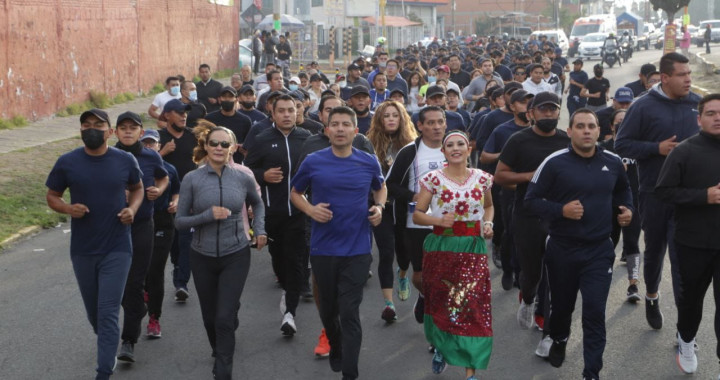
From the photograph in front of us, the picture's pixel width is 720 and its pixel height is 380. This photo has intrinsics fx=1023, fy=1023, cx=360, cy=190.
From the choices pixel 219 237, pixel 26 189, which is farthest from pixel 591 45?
pixel 219 237

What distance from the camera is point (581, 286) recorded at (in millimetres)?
6945

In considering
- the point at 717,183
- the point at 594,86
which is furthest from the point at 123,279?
the point at 594,86

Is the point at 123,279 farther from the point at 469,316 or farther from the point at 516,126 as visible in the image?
the point at 516,126

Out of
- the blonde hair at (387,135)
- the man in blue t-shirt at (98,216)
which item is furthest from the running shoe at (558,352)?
the man in blue t-shirt at (98,216)

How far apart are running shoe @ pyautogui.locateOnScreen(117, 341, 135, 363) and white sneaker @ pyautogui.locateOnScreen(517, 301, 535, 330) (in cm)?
313

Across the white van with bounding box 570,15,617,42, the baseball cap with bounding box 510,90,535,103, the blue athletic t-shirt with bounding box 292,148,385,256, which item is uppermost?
the white van with bounding box 570,15,617,42

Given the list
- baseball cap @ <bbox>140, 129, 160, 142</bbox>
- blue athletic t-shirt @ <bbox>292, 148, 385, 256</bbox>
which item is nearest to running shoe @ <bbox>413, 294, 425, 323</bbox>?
blue athletic t-shirt @ <bbox>292, 148, 385, 256</bbox>

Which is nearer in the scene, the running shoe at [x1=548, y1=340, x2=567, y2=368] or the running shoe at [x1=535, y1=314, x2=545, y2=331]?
the running shoe at [x1=548, y1=340, x2=567, y2=368]

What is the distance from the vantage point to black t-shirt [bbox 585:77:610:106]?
Result: 810 inches

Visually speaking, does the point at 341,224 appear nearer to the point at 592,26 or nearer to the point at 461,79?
the point at 461,79

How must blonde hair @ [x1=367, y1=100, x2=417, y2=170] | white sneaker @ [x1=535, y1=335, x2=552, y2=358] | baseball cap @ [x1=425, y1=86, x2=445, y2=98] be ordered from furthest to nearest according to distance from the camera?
baseball cap @ [x1=425, y1=86, x2=445, y2=98] < blonde hair @ [x1=367, y1=100, x2=417, y2=170] < white sneaker @ [x1=535, y1=335, x2=552, y2=358]

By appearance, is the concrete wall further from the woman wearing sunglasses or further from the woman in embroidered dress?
the woman in embroidered dress

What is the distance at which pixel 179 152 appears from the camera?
388 inches

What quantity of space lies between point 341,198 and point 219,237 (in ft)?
2.87
